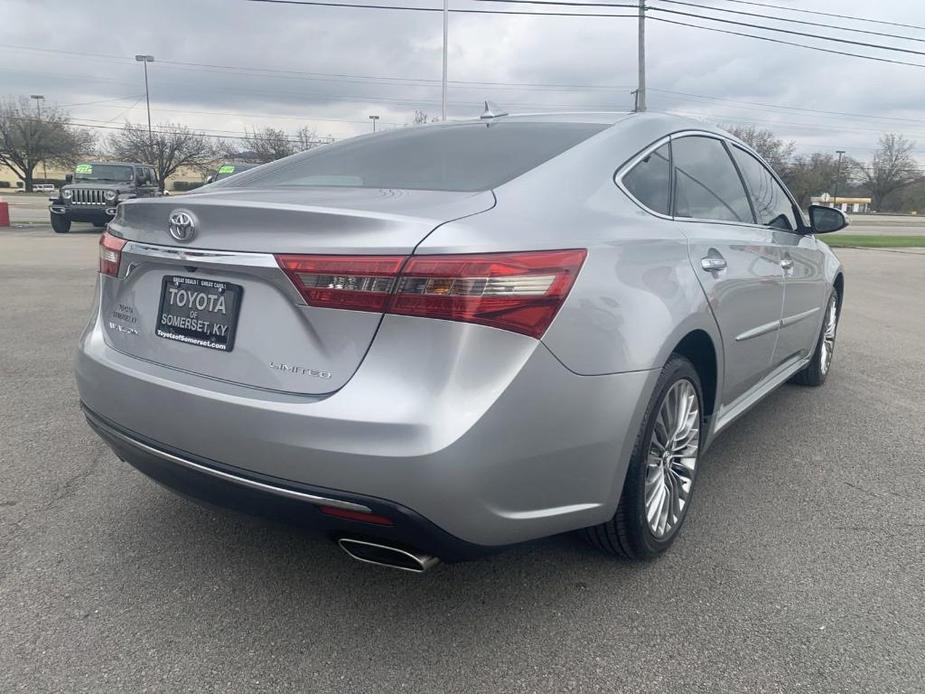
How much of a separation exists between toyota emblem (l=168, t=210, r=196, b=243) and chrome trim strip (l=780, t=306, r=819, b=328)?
292 cm

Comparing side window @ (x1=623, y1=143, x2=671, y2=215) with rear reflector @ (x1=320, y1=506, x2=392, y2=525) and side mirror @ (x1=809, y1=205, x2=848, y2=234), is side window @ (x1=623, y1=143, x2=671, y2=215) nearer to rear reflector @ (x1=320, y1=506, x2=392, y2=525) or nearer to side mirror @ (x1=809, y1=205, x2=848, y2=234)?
rear reflector @ (x1=320, y1=506, x2=392, y2=525)

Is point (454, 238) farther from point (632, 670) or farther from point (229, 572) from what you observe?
point (229, 572)

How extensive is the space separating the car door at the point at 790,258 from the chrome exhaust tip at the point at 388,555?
2.52 m

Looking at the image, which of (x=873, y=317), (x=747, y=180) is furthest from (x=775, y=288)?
(x=873, y=317)

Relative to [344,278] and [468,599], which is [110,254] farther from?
[468,599]

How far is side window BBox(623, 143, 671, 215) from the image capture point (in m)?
2.70

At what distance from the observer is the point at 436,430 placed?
1909 millimetres

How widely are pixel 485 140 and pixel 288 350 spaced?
1.36m

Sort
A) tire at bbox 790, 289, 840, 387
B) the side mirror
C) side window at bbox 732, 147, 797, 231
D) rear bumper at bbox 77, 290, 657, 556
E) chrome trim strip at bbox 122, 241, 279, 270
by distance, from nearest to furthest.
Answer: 1. rear bumper at bbox 77, 290, 657, 556
2. chrome trim strip at bbox 122, 241, 279, 270
3. side window at bbox 732, 147, 797, 231
4. the side mirror
5. tire at bbox 790, 289, 840, 387

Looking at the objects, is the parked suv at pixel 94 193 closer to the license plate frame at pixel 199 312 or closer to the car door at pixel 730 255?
the car door at pixel 730 255

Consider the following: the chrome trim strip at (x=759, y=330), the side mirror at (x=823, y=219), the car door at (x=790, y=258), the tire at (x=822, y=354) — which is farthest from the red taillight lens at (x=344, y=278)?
the tire at (x=822, y=354)

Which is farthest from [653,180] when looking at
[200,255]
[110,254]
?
[110,254]

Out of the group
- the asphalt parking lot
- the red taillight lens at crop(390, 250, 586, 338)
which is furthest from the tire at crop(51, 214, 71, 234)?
the red taillight lens at crop(390, 250, 586, 338)

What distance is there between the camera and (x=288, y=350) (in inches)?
81.6
